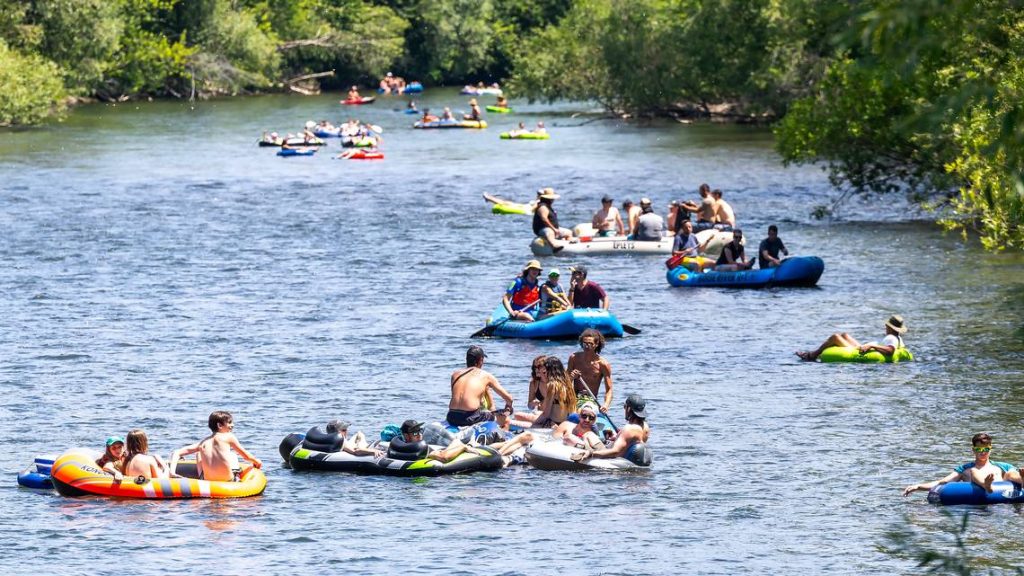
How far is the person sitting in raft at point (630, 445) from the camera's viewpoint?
19.9 meters

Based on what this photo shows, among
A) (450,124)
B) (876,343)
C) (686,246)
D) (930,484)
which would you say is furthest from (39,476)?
(450,124)

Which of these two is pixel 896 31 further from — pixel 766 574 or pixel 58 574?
pixel 58 574

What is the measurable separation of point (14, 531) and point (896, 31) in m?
13.4

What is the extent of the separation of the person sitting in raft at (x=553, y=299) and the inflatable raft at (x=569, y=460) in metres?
8.05

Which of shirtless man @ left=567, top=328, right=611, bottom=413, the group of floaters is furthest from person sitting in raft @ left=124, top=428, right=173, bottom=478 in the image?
shirtless man @ left=567, top=328, right=611, bottom=413

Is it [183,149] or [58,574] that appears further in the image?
[183,149]

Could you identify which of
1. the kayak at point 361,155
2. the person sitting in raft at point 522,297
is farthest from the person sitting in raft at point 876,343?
the kayak at point 361,155

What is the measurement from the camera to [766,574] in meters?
16.3

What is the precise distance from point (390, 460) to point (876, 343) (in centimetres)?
1022

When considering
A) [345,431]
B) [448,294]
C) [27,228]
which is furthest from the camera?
[27,228]

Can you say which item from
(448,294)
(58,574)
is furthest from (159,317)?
(58,574)

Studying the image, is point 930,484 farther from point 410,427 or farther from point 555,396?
point 410,427

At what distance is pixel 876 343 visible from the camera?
88.1 feet

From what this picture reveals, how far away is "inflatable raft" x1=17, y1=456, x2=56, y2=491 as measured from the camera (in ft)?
63.2
